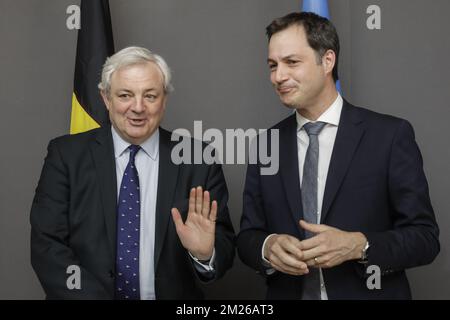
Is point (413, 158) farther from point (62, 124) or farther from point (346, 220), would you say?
point (62, 124)

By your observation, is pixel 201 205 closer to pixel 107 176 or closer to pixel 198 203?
pixel 198 203

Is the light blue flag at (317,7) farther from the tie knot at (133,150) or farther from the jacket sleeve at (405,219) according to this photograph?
the tie knot at (133,150)

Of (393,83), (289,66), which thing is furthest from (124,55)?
(393,83)

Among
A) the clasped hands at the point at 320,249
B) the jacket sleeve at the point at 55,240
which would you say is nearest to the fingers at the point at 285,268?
the clasped hands at the point at 320,249

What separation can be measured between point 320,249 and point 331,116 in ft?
1.78

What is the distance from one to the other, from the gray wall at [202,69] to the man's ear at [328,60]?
1.13m

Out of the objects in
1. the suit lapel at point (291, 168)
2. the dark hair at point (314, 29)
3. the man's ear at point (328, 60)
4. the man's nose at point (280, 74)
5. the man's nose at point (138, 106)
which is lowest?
the suit lapel at point (291, 168)

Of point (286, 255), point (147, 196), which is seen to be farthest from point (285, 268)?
point (147, 196)

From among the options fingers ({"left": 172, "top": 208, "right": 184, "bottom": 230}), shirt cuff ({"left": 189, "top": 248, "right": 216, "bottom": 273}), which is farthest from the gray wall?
fingers ({"left": 172, "top": 208, "right": 184, "bottom": 230})

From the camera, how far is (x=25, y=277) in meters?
3.57

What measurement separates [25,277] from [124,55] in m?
1.78

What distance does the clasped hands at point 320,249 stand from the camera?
6.37 feet

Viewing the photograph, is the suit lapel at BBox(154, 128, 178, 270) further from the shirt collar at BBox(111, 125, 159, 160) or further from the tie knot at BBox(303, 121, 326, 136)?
the tie knot at BBox(303, 121, 326, 136)

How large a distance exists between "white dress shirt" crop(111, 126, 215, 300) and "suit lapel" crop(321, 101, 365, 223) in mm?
465
